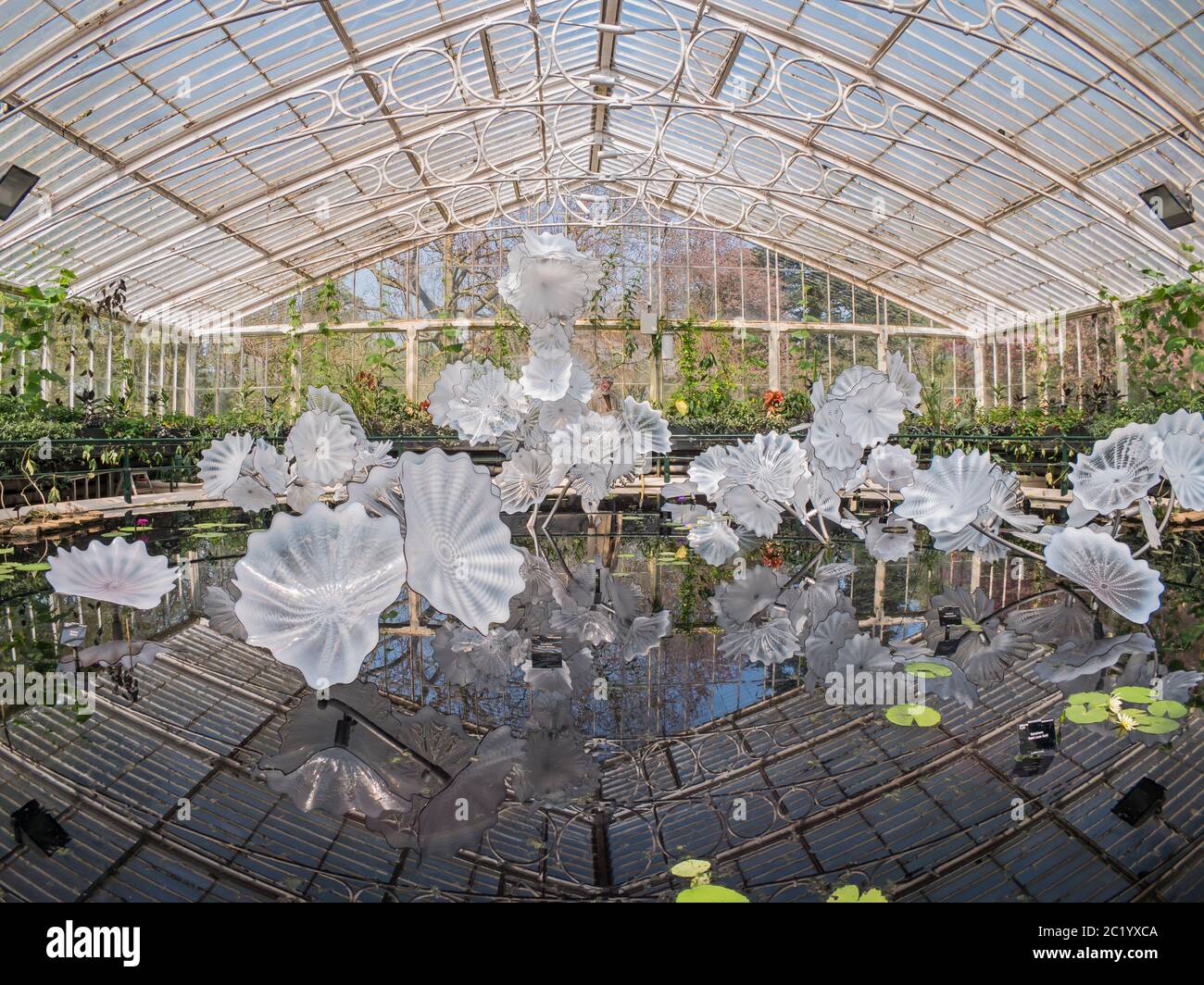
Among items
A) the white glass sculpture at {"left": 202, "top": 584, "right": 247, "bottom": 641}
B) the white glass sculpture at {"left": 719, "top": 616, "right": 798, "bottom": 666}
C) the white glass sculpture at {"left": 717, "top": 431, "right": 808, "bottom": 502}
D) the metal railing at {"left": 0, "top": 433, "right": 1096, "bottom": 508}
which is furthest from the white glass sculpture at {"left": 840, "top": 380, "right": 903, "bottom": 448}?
the white glass sculpture at {"left": 202, "top": 584, "right": 247, "bottom": 641}

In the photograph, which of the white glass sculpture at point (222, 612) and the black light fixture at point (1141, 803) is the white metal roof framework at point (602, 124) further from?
the black light fixture at point (1141, 803)

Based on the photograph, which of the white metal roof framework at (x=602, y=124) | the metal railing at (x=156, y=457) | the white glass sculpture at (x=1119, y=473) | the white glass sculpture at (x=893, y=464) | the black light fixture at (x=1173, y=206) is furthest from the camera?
the white metal roof framework at (x=602, y=124)

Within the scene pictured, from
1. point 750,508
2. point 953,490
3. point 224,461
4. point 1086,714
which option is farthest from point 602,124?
point 1086,714

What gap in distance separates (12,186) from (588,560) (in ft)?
21.1

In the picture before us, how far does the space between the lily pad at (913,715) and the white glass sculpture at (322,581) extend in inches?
59.0

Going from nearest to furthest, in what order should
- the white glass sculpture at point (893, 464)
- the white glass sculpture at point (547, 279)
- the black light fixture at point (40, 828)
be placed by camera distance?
the black light fixture at point (40, 828) → the white glass sculpture at point (547, 279) → the white glass sculpture at point (893, 464)

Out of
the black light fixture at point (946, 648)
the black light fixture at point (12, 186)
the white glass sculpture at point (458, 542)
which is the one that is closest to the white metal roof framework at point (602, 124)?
the black light fixture at point (12, 186)

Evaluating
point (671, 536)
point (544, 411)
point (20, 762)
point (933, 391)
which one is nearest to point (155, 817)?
point (20, 762)

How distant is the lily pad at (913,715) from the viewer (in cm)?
275

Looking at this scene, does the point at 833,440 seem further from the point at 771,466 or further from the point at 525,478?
the point at 525,478

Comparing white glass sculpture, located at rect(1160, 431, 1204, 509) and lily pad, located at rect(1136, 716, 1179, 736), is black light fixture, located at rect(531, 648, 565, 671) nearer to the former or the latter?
lily pad, located at rect(1136, 716, 1179, 736)

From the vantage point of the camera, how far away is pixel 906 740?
2609mm

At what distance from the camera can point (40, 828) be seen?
2.06 metres
